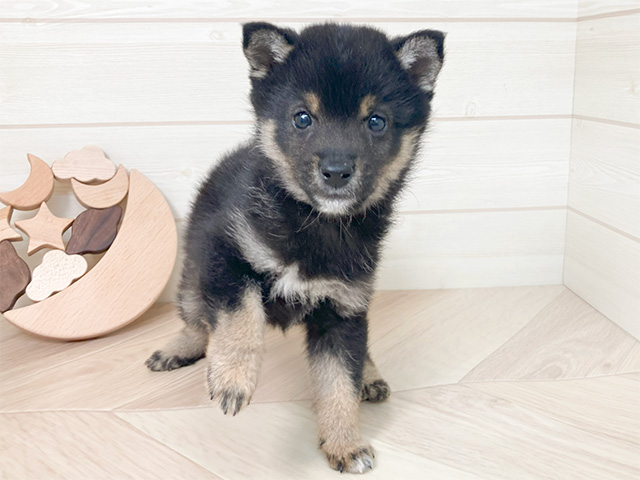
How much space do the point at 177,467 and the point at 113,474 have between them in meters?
0.16

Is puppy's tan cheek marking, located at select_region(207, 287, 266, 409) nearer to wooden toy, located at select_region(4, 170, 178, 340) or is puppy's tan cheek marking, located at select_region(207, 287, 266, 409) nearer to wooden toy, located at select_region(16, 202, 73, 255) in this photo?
wooden toy, located at select_region(4, 170, 178, 340)

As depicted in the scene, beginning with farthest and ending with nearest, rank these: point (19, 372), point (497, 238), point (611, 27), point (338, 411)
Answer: point (497, 238) → point (611, 27) → point (19, 372) → point (338, 411)

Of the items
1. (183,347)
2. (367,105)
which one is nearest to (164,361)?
(183,347)

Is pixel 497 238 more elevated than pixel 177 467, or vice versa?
pixel 177 467

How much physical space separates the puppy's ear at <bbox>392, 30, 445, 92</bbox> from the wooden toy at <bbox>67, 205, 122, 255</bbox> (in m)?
1.41

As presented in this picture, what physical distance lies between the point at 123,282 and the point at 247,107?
871 millimetres

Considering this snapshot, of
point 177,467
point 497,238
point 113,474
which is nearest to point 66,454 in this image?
point 113,474

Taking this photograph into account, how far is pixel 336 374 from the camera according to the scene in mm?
1714

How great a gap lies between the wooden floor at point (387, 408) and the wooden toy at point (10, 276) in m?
0.18

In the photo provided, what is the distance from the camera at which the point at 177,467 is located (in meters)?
1.59

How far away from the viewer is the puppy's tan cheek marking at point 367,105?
4.96 ft
